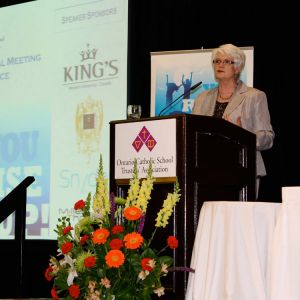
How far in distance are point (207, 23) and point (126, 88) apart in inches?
30.9

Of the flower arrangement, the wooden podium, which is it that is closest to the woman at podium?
the wooden podium

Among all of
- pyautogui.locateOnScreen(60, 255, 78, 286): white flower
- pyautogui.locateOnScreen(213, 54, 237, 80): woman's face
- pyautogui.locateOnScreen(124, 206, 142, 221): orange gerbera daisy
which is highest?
pyautogui.locateOnScreen(213, 54, 237, 80): woman's face

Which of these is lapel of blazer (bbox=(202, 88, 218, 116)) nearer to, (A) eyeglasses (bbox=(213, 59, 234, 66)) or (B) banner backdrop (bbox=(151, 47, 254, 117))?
(A) eyeglasses (bbox=(213, 59, 234, 66))

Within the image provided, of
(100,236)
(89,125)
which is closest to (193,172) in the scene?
(100,236)

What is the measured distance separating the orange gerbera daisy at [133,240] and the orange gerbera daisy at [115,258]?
0.15 ft

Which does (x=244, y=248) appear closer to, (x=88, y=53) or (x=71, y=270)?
(x=71, y=270)

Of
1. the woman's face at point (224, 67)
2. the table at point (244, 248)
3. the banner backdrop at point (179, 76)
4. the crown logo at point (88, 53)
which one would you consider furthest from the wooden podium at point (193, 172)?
the crown logo at point (88, 53)

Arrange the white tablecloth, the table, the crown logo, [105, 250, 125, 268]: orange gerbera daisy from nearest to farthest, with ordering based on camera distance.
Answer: the table, the white tablecloth, [105, 250, 125, 268]: orange gerbera daisy, the crown logo

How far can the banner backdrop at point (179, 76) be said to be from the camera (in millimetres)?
5082

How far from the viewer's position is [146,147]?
3.05 meters

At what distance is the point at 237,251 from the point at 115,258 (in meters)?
0.45

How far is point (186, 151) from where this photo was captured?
294cm

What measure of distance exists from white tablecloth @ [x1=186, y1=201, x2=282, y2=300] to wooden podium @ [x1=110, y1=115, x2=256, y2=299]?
8.6 inches

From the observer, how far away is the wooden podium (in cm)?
291
